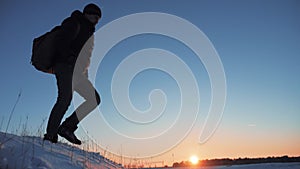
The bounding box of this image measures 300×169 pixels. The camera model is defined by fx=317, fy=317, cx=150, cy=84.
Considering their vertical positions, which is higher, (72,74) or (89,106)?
(72,74)

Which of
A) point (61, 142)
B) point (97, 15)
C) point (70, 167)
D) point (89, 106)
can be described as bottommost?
point (70, 167)

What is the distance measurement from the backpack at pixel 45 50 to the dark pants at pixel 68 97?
0.14m

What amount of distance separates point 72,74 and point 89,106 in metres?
0.54

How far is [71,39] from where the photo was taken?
4180 millimetres

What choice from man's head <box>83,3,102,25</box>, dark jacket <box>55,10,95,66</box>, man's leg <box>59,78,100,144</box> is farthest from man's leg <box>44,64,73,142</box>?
man's head <box>83,3,102,25</box>

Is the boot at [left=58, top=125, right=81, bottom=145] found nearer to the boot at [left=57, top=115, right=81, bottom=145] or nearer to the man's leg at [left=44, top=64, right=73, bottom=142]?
the boot at [left=57, top=115, right=81, bottom=145]

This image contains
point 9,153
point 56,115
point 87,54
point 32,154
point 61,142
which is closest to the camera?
point 9,153

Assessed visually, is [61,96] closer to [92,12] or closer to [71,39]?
[71,39]

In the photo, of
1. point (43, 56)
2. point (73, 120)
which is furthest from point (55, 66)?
point (73, 120)

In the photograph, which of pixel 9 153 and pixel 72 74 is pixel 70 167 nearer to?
pixel 9 153

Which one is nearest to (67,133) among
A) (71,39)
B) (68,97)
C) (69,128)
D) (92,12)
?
(69,128)

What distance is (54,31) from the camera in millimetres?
4215

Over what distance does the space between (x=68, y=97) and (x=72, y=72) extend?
0.34 m

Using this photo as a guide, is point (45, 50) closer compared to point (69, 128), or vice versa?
point (45, 50)
